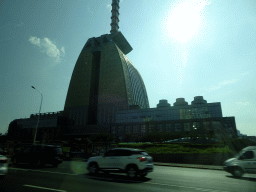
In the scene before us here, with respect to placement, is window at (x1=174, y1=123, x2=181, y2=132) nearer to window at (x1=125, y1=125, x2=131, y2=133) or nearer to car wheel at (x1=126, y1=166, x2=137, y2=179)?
window at (x1=125, y1=125, x2=131, y2=133)

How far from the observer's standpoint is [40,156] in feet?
A: 49.3

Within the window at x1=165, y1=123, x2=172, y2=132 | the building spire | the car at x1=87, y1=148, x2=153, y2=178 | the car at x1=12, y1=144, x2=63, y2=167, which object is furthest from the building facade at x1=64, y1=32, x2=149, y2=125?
the car at x1=87, y1=148, x2=153, y2=178

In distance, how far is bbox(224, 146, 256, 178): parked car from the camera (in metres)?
11.5

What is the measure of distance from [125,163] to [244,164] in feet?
27.2

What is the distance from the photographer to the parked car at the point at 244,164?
11484 mm

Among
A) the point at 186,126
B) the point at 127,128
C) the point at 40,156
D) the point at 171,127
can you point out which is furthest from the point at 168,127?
the point at 40,156

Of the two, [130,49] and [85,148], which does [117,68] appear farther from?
A: [85,148]

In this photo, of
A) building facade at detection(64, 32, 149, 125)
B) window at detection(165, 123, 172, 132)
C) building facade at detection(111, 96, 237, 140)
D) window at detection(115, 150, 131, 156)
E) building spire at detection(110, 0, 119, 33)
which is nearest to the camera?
window at detection(115, 150, 131, 156)

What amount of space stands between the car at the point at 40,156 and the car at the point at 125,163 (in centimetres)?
499

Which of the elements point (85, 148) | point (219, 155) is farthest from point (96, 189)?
point (85, 148)

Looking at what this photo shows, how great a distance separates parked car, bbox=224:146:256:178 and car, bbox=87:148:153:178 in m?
6.13

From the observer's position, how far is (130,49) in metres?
166

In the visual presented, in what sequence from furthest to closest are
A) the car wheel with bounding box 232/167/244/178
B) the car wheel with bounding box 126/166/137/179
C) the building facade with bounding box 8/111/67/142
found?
the building facade with bounding box 8/111/67/142
the car wheel with bounding box 232/167/244/178
the car wheel with bounding box 126/166/137/179

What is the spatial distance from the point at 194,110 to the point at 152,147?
225 ft
